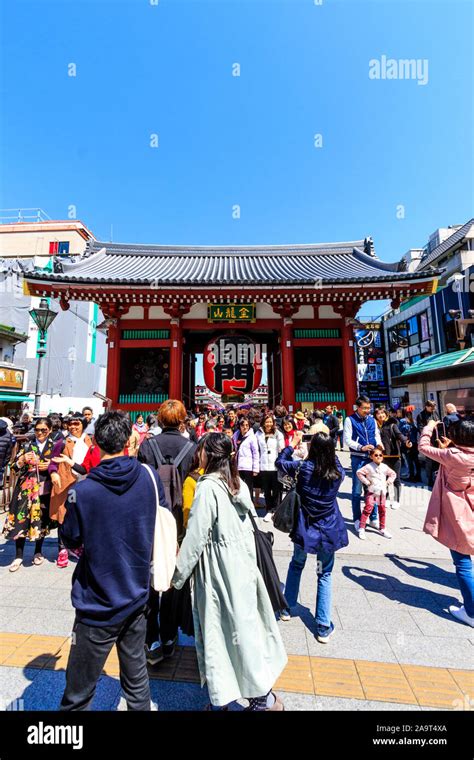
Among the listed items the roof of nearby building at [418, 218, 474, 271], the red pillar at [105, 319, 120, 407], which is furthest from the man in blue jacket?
the roof of nearby building at [418, 218, 474, 271]

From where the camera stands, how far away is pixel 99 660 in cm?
164

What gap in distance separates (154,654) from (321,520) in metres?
1.67

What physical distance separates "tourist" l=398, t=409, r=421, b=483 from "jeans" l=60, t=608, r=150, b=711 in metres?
7.57

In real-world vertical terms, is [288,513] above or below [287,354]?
below

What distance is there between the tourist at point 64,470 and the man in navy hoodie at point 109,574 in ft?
8.55

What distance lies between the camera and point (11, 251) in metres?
34.8

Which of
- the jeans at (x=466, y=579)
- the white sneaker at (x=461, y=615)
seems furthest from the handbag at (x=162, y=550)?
the white sneaker at (x=461, y=615)

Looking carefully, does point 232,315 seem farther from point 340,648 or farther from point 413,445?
point 340,648

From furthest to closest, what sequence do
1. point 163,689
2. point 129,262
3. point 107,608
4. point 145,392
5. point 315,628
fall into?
1. point 129,262
2. point 145,392
3. point 315,628
4. point 163,689
5. point 107,608

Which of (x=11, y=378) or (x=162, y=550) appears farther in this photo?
(x=11, y=378)

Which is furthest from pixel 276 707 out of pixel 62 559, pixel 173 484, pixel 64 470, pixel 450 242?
pixel 450 242
